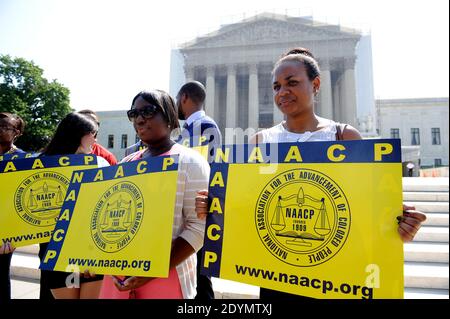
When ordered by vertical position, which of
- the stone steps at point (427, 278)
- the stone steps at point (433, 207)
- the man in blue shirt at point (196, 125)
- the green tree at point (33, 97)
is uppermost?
the green tree at point (33, 97)

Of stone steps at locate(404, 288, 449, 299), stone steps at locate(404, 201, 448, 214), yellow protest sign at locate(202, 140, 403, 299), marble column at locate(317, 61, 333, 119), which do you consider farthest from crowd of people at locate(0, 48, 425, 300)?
marble column at locate(317, 61, 333, 119)

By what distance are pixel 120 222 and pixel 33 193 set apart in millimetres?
1039

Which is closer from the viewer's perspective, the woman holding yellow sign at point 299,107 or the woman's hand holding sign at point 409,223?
the woman's hand holding sign at point 409,223

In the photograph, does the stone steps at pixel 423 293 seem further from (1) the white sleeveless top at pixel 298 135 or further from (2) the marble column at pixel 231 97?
(2) the marble column at pixel 231 97

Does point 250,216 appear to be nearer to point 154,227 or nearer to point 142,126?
point 154,227

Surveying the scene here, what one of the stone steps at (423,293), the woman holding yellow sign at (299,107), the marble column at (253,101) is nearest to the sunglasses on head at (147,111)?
the woman holding yellow sign at (299,107)

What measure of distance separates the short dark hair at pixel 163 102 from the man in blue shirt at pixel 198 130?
699mm

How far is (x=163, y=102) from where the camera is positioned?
1896 millimetres

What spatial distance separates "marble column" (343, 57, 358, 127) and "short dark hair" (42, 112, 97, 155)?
39.5m

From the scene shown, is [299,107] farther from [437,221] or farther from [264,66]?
[264,66]

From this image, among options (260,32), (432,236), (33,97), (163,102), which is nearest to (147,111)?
(163,102)

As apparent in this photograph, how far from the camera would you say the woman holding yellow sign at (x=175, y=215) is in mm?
1638

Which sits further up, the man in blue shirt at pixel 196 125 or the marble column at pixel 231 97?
the marble column at pixel 231 97

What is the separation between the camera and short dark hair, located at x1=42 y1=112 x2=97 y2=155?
94.6 inches
